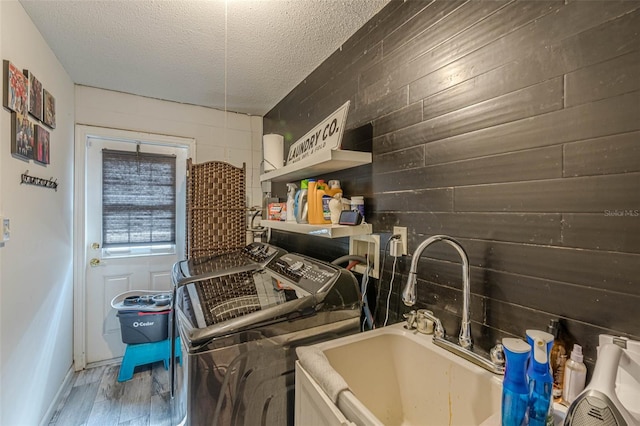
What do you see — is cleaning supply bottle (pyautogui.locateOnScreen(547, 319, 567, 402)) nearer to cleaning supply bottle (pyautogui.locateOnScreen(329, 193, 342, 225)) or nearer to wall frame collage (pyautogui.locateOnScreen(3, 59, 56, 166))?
cleaning supply bottle (pyautogui.locateOnScreen(329, 193, 342, 225))

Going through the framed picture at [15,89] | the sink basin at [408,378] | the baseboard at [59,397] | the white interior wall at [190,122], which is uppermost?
the white interior wall at [190,122]

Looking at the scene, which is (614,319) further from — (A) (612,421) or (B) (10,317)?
(B) (10,317)

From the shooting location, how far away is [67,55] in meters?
1.92

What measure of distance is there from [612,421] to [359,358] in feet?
2.45

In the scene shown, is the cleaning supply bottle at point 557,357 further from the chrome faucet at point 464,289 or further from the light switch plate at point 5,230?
the light switch plate at point 5,230

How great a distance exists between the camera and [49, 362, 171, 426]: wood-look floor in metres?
1.84

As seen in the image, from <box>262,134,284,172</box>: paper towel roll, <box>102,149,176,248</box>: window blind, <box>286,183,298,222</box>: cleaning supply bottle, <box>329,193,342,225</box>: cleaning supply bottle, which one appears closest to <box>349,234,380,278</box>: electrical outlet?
<box>329,193,342,225</box>: cleaning supply bottle

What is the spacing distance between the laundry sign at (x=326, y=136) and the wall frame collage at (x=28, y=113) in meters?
1.40

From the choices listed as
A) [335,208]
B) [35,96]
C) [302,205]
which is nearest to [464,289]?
[335,208]

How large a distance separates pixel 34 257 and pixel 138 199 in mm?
1026

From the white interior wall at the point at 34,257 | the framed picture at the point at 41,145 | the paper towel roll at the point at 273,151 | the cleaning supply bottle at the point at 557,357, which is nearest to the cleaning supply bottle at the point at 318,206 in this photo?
the paper towel roll at the point at 273,151

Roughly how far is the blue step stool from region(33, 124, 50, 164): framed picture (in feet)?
4.91

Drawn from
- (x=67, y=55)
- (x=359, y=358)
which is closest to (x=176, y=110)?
(x=67, y=55)

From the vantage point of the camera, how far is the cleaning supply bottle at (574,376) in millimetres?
721
